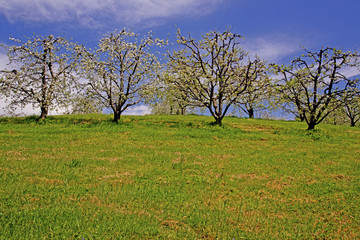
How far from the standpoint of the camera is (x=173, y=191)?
358 inches

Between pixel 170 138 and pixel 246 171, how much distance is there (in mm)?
9365

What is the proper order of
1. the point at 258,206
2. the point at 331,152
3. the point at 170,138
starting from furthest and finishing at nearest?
the point at 170,138, the point at 331,152, the point at 258,206

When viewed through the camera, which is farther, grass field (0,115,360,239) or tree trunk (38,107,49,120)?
tree trunk (38,107,49,120)

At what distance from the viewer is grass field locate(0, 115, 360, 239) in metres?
6.62

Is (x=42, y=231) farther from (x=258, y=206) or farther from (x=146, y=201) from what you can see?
(x=258, y=206)

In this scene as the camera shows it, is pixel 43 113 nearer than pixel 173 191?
No

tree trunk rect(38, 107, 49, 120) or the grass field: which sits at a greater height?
tree trunk rect(38, 107, 49, 120)

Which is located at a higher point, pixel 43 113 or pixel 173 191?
pixel 43 113

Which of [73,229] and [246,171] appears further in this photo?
[246,171]

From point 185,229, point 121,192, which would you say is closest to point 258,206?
point 185,229

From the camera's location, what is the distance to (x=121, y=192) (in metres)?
8.69

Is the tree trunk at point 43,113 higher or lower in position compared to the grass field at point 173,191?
higher

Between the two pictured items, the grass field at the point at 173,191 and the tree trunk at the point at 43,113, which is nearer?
the grass field at the point at 173,191

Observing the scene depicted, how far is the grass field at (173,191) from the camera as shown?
21.7ft
